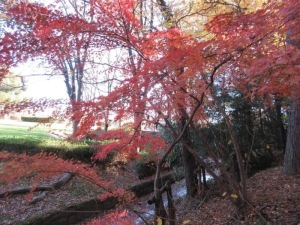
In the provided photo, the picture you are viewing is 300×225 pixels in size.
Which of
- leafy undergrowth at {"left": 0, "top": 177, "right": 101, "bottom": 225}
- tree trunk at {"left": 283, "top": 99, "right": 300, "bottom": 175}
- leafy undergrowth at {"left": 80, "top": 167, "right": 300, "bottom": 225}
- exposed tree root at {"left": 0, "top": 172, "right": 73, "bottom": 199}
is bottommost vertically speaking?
leafy undergrowth at {"left": 0, "top": 177, "right": 101, "bottom": 225}

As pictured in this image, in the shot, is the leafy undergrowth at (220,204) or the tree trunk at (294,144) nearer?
the leafy undergrowth at (220,204)

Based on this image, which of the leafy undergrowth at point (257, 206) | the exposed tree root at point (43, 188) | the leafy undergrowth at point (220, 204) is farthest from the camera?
the exposed tree root at point (43, 188)

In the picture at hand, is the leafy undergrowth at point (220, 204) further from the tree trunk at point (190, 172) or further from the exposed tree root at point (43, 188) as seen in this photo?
the tree trunk at point (190, 172)

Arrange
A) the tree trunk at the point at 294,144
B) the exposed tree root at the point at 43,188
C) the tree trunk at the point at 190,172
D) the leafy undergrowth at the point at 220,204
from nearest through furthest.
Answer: the leafy undergrowth at the point at 220,204 < the tree trunk at the point at 294,144 < the tree trunk at the point at 190,172 < the exposed tree root at the point at 43,188

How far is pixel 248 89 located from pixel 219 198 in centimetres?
296

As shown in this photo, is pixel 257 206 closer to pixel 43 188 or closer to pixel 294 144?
pixel 294 144

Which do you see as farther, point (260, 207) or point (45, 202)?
point (45, 202)

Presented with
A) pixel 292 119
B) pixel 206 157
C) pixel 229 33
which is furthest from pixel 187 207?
pixel 229 33

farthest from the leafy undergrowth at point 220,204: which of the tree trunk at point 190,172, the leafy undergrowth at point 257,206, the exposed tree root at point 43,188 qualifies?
the tree trunk at point 190,172

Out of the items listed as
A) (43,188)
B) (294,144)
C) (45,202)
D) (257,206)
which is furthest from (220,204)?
(43,188)

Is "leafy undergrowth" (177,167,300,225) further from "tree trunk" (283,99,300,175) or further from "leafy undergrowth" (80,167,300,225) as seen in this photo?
"tree trunk" (283,99,300,175)

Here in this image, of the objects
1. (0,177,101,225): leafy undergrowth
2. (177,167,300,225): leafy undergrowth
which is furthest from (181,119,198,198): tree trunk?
(0,177,101,225): leafy undergrowth

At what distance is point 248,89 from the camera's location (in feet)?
23.3

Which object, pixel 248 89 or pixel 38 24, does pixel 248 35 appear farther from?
pixel 248 89
